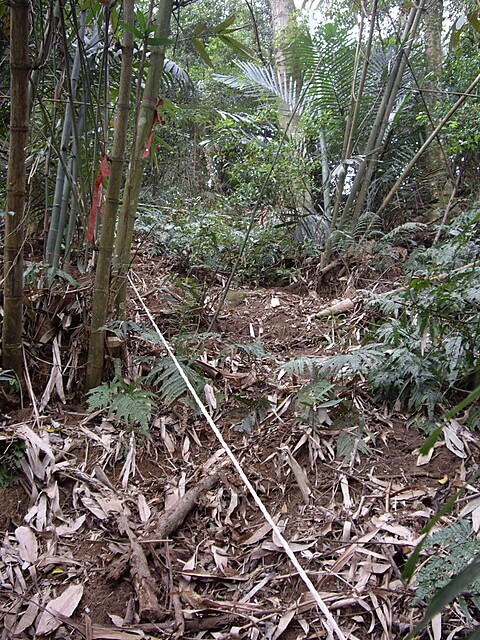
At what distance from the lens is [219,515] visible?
1307 mm

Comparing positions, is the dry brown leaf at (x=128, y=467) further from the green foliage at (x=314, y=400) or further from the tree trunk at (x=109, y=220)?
the green foliage at (x=314, y=400)

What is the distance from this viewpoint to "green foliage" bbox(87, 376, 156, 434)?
1382 millimetres

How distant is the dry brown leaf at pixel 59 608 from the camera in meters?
0.97

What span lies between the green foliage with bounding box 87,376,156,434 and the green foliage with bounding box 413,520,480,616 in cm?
80

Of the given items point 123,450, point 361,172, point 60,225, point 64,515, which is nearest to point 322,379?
point 123,450

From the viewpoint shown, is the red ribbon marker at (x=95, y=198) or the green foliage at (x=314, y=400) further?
the green foliage at (x=314, y=400)

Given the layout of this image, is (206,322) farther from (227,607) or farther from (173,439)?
(227,607)

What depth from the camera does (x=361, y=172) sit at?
10.0ft

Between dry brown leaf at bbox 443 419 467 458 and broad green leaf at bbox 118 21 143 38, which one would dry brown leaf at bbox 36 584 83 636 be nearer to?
dry brown leaf at bbox 443 419 467 458

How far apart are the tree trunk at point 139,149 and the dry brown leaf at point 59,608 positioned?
917 mm

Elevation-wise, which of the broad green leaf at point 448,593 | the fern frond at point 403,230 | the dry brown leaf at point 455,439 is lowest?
the dry brown leaf at point 455,439

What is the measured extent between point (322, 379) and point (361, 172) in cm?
192

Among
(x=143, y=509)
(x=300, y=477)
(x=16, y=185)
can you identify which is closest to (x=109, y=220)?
(x=16, y=185)

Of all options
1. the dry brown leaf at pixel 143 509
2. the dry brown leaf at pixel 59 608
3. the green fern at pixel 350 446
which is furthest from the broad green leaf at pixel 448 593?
the green fern at pixel 350 446
